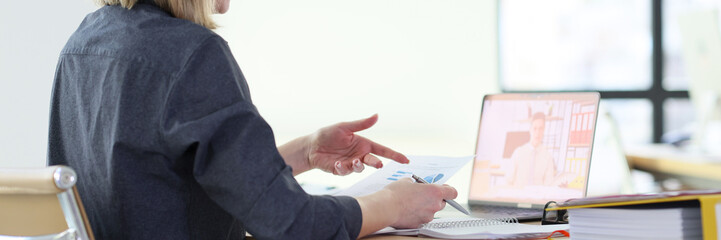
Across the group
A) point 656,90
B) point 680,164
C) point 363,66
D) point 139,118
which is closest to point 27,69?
point 139,118

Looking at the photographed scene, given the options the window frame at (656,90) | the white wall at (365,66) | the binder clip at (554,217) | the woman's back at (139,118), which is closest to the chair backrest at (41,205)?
the woman's back at (139,118)

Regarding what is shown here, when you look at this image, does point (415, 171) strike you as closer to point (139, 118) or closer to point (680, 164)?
point (139, 118)

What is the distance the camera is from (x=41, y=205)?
3.05 feet

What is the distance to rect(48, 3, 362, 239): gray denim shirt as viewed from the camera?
97 centimetres

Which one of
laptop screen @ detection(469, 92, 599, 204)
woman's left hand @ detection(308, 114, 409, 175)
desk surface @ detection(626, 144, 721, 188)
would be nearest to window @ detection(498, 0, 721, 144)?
desk surface @ detection(626, 144, 721, 188)

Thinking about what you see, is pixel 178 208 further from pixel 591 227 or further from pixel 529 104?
pixel 529 104

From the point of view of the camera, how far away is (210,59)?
100 cm

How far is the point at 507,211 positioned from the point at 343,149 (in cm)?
34

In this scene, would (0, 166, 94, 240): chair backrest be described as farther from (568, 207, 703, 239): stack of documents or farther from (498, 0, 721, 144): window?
(498, 0, 721, 144): window

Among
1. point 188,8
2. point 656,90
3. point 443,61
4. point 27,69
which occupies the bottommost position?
point 656,90

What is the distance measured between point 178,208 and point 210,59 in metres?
0.22

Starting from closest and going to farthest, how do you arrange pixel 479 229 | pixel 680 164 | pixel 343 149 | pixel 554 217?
pixel 479 229 < pixel 554 217 < pixel 343 149 < pixel 680 164

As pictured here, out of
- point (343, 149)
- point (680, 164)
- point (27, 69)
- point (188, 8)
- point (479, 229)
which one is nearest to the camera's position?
point (188, 8)

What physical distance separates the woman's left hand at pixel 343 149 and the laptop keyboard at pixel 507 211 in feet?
0.77
